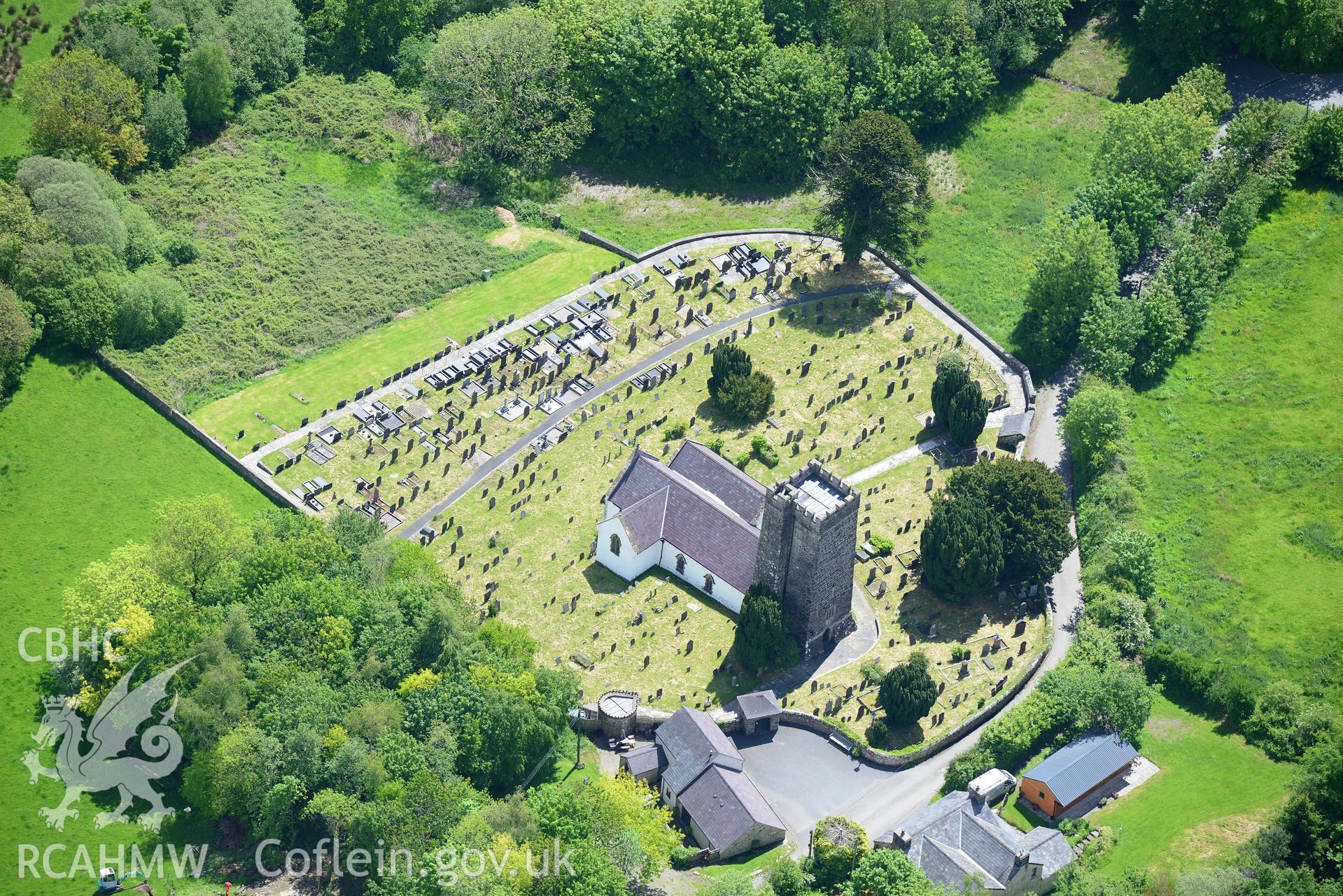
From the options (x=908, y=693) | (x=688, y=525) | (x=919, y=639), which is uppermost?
(x=688, y=525)

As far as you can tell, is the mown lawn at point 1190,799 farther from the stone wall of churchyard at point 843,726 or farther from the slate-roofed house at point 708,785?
the slate-roofed house at point 708,785

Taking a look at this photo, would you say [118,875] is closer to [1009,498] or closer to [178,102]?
[1009,498]

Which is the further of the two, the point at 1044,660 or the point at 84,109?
the point at 84,109

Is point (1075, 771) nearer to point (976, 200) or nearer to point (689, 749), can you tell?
point (689, 749)

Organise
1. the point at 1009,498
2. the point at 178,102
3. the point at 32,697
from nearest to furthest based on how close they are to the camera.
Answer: the point at 32,697 < the point at 1009,498 < the point at 178,102

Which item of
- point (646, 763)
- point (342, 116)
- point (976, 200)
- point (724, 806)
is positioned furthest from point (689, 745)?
point (342, 116)

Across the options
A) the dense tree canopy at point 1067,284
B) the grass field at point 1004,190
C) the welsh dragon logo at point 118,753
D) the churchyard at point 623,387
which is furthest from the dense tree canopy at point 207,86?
the dense tree canopy at point 1067,284

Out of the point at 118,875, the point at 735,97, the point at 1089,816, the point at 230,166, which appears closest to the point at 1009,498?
the point at 1089,816
